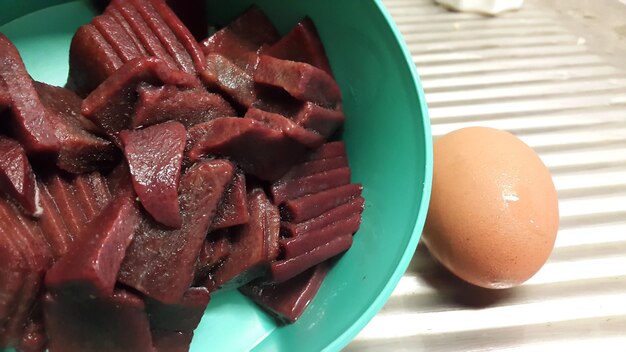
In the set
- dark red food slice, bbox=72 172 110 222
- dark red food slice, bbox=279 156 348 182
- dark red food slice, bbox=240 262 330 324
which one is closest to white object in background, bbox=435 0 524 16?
dark red food slice, bbox=279 156 348 182

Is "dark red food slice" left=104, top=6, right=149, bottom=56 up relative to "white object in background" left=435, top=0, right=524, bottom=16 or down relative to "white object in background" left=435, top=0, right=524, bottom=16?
up

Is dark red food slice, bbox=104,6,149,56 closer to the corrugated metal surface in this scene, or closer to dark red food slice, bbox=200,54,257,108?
dark red food slice, bbox=200,54,257,108

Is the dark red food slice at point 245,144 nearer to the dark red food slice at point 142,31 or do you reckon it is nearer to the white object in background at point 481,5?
the dark red food slice at point 142,31

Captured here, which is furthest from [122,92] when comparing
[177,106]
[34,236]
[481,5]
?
[481,5]

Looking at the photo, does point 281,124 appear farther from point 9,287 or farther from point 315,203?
point 9,287

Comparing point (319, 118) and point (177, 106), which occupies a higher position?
point (177, 106)

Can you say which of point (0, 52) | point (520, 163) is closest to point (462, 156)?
point (520, 163)
